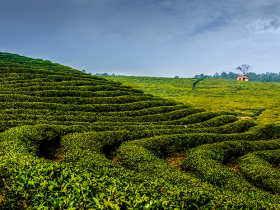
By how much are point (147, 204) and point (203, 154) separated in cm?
991

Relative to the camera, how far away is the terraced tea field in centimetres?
435

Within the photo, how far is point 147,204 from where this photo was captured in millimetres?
3529

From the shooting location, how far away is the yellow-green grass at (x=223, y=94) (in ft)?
102

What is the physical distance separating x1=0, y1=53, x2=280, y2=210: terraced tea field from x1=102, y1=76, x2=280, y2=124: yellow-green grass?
35.6 ft

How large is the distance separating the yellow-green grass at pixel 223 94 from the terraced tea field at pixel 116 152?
1085cm

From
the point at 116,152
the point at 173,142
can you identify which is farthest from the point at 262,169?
the point at 116,152

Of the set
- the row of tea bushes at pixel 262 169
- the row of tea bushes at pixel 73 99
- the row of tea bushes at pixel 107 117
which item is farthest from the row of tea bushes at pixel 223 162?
the row of tea bushes at pixel 73 99

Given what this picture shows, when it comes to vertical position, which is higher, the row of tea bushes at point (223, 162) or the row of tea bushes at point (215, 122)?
the row of tea bushes at point (215, 122)

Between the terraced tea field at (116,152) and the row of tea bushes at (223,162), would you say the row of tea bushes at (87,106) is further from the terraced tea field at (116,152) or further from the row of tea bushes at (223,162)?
the row of tea bushes at (223,162)

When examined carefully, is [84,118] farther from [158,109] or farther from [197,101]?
[197,101]

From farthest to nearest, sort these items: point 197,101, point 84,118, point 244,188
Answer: point 197,101 → point 84,118 → point 244,188

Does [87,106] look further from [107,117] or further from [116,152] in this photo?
[116,152]

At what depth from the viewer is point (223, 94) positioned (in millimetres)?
42844

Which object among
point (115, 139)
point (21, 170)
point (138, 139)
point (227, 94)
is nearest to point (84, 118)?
point (115, 139)
